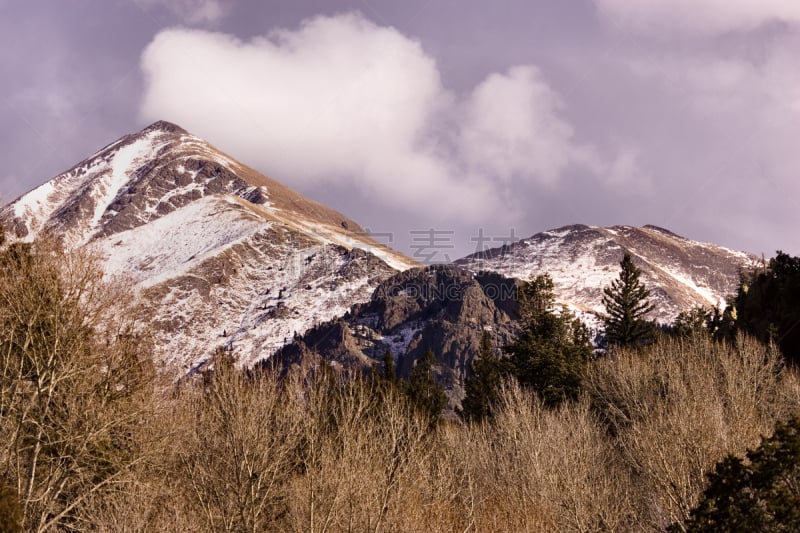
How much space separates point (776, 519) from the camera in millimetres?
13258

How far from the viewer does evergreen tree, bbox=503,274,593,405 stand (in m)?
48.8

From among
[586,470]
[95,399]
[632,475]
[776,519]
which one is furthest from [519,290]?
[776,519]

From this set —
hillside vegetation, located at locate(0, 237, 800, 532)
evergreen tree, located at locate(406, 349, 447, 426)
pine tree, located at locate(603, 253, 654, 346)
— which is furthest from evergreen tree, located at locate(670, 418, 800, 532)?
pine tree, located at locate(603, 253, 654, 346)

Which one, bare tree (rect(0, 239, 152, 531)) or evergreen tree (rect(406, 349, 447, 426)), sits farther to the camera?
evergreen tree (rect(406, 349, 447, 426))

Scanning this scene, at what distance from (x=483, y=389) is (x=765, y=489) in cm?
4314

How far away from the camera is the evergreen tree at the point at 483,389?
54438 millimetres

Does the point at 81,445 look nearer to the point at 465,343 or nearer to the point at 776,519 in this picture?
the point at 776,519

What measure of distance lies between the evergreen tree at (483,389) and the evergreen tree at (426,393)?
259 cm

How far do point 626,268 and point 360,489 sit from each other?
4826 centimetres

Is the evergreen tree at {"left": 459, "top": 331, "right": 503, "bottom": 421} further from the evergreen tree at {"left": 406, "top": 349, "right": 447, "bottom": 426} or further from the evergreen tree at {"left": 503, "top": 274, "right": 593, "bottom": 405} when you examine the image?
the evergreen tree at {"left": 503, "top": 274, "right": 593, "bottom": 405}

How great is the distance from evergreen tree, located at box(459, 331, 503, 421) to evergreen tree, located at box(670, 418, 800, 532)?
36.3 metres

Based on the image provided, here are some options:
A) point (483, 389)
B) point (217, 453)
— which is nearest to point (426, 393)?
point (483, 389)

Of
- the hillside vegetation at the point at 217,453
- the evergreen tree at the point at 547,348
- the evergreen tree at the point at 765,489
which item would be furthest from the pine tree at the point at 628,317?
the evergreen tree at the point at 765,489

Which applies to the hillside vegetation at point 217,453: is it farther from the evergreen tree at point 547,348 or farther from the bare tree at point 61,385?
the evergreen tree at point 547,348
